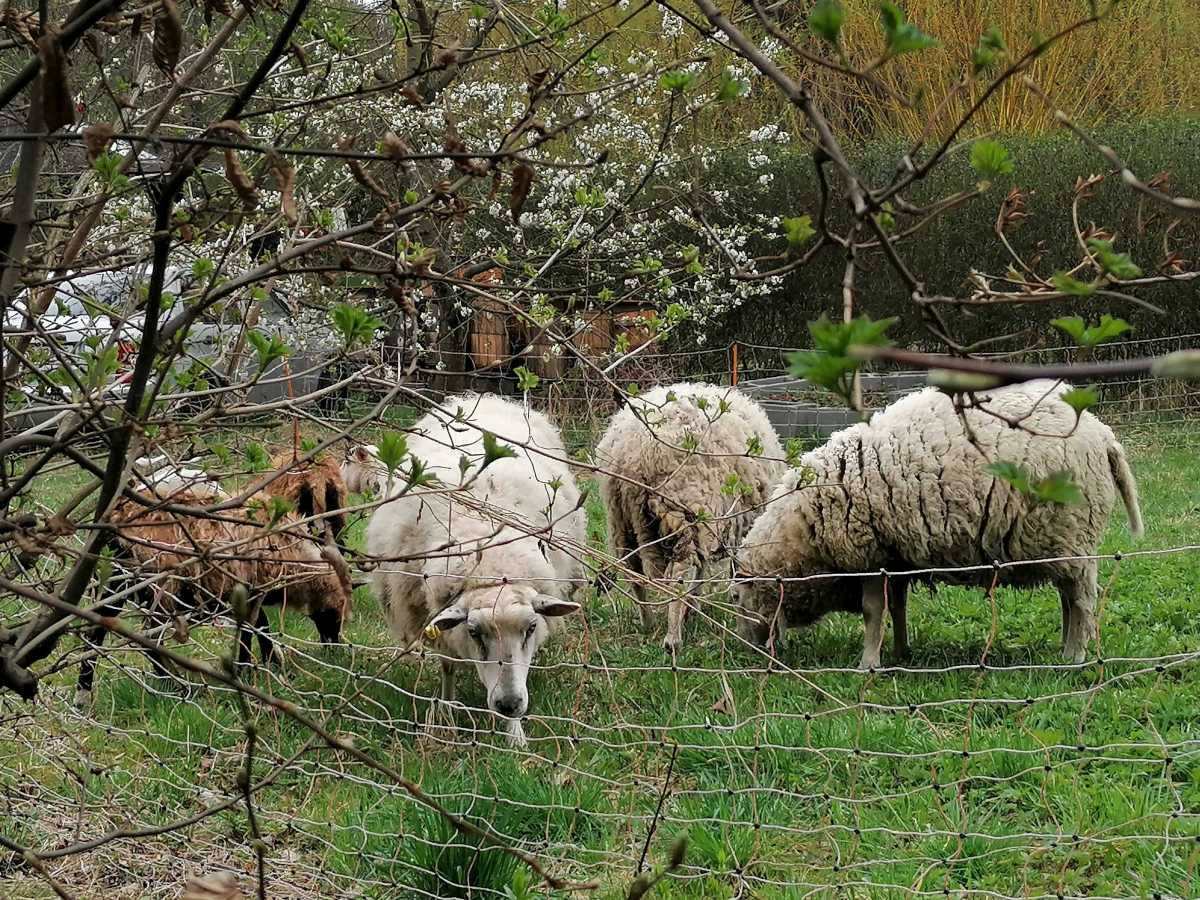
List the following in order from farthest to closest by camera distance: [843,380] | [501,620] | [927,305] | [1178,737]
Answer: [501,620] < [1178,737] < [927,305] < [843,380]

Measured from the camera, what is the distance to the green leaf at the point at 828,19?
4.38 feet

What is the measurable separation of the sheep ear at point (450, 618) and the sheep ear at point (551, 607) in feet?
1.04

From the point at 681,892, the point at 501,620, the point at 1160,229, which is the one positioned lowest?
the point at 681,892

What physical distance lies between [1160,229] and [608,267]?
6410mm

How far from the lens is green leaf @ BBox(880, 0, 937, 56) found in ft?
4.42

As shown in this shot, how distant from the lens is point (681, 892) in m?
3.90

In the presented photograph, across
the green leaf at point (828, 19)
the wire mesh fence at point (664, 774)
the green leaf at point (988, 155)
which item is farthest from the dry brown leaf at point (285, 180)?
the green leaf at point (988, 155)

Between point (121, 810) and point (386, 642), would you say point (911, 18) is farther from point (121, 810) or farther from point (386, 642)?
point (121, 810)

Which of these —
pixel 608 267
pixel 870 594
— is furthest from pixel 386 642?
pixel 608 267

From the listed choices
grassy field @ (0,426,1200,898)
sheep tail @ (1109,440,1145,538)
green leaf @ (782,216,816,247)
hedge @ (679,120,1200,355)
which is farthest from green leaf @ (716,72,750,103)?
hedge @ (679,120,1200,355)

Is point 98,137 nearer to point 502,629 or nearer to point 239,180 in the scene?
point 239,180

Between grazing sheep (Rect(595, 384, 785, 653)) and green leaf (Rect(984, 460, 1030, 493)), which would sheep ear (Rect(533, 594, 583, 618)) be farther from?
green leaf (Rect(984, 460, 1030, 493))

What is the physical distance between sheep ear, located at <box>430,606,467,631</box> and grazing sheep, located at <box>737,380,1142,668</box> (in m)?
1.39

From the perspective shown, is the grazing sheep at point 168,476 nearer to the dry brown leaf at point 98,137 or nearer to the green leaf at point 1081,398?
the dry brown leaf at point 98,137
